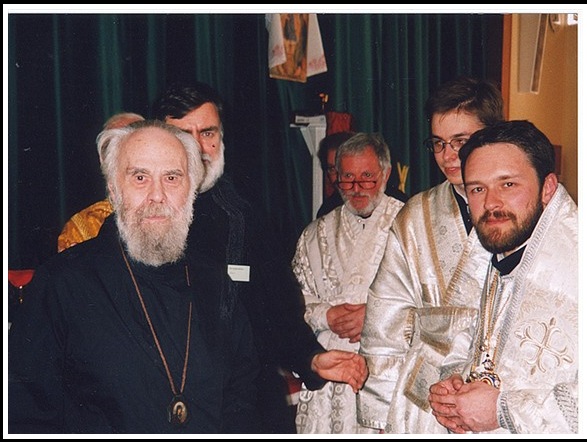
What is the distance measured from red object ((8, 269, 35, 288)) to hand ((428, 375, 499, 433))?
3.75 ft

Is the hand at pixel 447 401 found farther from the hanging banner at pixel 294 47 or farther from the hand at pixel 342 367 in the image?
the hanging banner at pixel 294 47

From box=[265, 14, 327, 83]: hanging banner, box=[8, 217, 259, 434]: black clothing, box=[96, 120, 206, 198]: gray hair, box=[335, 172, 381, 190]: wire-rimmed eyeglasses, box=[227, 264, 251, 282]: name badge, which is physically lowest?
box=[8, 217, 259, 434]: black clothing

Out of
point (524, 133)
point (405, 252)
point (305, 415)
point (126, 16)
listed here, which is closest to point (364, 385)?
point (305, 415)

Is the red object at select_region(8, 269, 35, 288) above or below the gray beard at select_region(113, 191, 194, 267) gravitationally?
A: below

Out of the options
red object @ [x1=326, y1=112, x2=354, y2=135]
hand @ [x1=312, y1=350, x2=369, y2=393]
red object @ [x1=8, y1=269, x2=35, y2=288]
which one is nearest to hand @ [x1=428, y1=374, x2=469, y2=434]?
Result: hand @ [x1=312, y1=350, x2=369, y2=393]

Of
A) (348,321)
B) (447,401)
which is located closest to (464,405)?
(447,401)

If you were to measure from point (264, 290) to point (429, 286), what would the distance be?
18.6 inches

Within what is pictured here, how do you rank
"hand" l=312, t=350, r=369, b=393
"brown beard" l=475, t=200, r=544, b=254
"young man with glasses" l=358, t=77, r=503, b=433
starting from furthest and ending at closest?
"hand" l=312, t=350, r=369, b=393 → "young man with glasses" l=358, t=77, r=503, b=433 → "brown beard" l=475, t=200, r=544, b=254

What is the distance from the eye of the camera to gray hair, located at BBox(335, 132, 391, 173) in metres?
2.35

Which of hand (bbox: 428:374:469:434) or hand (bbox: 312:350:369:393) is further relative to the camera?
hand (bbox: 312:350:369:393)

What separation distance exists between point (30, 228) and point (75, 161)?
23cm

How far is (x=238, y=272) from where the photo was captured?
2252 mm

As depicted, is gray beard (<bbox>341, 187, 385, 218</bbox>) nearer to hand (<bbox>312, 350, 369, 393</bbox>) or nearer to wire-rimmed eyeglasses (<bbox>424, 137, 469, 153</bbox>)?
wire-rimmed eyeglasses (<bbox>424, 137, 469, 153</bbox>)

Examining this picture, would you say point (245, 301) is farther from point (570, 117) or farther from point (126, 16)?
point (570, 117)
